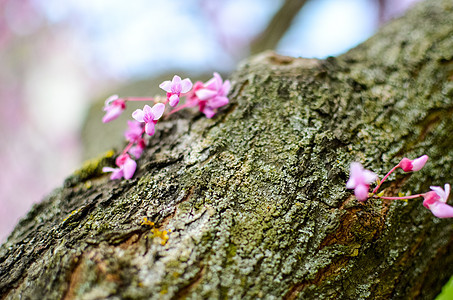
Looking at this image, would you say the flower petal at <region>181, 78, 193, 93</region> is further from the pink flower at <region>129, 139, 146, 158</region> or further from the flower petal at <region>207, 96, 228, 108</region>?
the pink flower at <region>129, 139, 146, 158</region>

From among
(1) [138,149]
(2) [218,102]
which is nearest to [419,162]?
(2) [218,102]

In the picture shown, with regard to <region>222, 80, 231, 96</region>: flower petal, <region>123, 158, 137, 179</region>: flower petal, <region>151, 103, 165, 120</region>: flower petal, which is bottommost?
<region>123, 158, 137, 179</region>: flower petal

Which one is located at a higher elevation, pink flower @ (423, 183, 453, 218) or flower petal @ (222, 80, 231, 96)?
flower petal @ (222, 80, 231, 96)

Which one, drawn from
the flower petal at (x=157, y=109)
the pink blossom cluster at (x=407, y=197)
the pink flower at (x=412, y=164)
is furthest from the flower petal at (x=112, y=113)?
the pink flower at (x=412, y=164)

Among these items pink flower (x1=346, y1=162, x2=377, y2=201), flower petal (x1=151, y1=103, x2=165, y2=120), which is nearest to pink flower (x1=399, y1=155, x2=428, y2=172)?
pink flower (x1=346, y1=162, x2=377, y2=201)

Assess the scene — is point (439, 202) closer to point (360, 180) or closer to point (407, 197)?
point (407, 197)
